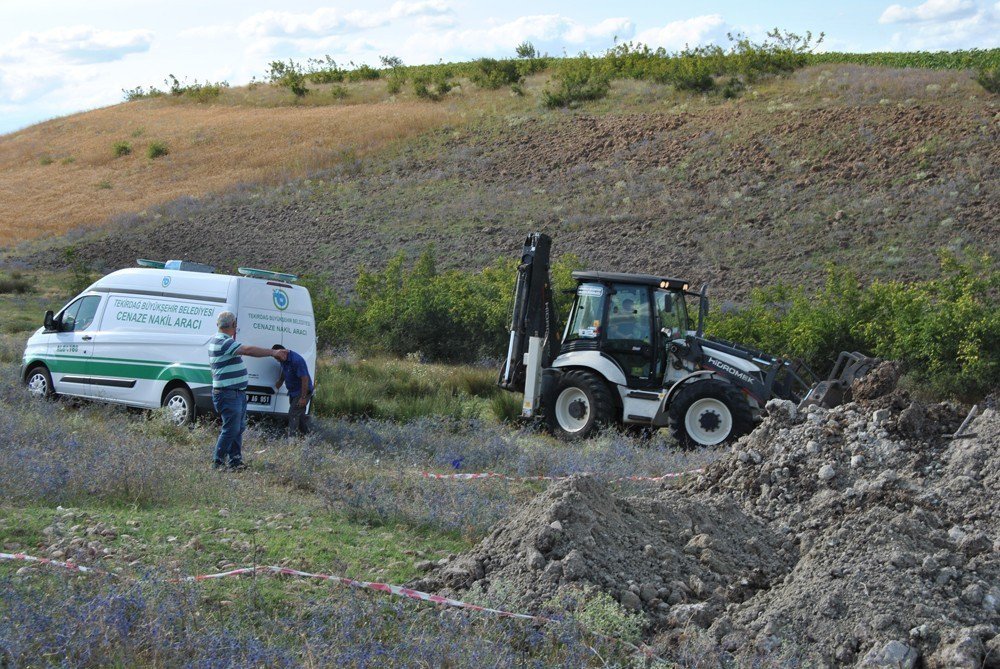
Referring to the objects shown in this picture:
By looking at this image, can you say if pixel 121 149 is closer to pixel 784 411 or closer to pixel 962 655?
pixel 784 411

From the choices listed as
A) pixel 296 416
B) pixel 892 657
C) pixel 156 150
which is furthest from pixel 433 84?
Result: pixel 892 657

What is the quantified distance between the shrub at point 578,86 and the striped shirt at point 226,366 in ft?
123

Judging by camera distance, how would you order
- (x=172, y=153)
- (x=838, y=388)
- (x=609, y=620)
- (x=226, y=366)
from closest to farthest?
(x=609, y=620), (x=226, y=366), (x=838, y=388), (x=172, y=153)

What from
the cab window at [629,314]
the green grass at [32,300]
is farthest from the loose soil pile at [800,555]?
the green grass at [32,300]

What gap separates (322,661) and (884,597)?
307 centimetres

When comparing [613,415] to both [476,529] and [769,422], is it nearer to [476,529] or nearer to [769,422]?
[769,422]

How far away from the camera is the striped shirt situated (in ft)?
33.0

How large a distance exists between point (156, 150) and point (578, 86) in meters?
22.1

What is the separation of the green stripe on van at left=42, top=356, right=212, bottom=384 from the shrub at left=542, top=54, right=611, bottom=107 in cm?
3464

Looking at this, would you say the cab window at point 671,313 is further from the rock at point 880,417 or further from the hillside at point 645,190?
the hillside at point 645,190

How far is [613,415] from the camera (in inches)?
546

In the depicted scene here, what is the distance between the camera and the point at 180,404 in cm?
1284

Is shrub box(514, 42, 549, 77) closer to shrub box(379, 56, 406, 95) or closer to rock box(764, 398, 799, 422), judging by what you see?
shrub box(379, 56, 406, 95)

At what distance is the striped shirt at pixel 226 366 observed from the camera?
396 inches
